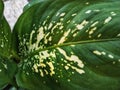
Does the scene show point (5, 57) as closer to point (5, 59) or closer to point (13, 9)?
Answer: point (5, 59)

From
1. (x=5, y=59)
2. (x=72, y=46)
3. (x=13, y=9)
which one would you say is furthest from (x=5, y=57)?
(x=13, y=9)

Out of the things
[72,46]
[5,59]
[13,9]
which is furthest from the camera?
[13,9]

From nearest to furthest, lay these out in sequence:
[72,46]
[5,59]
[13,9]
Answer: [72,46], [5,59], [13,9]

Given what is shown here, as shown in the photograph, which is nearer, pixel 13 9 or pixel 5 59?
pixel 5 59

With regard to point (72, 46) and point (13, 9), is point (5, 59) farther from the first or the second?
point (13, 9)

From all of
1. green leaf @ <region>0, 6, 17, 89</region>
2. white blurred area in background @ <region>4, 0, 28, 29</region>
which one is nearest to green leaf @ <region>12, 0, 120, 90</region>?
green leaf @ <region>0, 6, 17, 89</region>

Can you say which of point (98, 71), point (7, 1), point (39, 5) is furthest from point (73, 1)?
point (7, 1)

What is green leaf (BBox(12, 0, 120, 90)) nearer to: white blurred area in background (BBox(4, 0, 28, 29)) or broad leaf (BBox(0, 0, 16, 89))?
broad leaf (BBox(0, 0, 16, 89))
